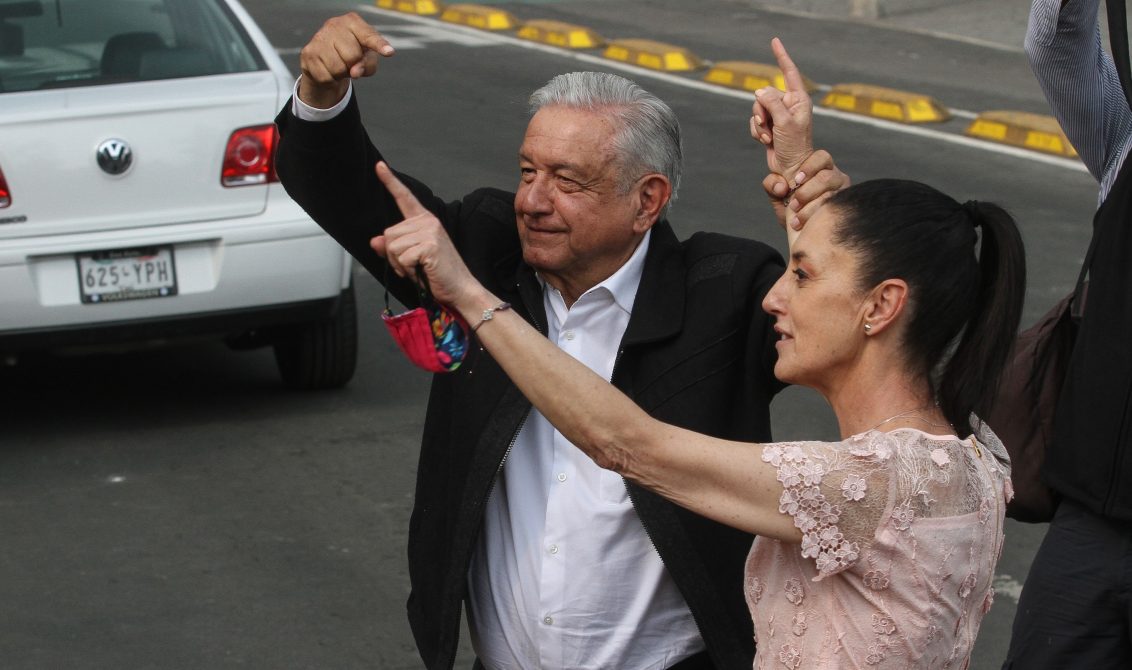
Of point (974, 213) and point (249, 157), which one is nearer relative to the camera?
point (974, 213)

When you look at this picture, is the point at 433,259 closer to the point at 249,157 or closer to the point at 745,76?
the point at 249,157

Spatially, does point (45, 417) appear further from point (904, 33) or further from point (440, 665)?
point (904, 33)

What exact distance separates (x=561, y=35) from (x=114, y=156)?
11.2 m

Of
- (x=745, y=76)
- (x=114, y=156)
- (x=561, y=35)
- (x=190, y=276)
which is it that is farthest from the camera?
(x=561, y=35)

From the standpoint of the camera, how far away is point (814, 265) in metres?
2.54

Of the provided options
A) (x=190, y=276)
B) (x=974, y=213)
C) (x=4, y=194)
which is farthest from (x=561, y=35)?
(x=974, y=213)

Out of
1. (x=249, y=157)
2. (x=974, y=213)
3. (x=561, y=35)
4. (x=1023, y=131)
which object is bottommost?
(x=561, y=35)

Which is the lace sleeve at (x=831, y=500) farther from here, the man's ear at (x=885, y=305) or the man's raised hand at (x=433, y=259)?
the man's raised hand at (x=433, y=259)

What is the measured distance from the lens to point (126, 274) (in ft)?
20.0

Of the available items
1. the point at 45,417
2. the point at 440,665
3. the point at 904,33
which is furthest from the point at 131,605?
the point at 904,33

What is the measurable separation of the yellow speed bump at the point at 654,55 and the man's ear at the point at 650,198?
41.1ft

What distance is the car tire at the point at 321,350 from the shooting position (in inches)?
264

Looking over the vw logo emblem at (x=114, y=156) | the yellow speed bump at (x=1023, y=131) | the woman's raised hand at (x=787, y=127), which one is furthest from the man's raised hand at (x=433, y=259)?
the yellow speed bump at (x=1023, y=131)

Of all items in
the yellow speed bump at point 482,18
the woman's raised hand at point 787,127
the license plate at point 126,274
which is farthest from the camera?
the yellow speed bump at point 482,18
